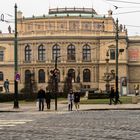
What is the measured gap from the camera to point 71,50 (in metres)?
145

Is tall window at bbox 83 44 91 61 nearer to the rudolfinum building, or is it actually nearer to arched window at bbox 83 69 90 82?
the rudolfinum building

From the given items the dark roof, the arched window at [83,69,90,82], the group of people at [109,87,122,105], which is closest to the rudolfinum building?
the arched window at [83,69,90,82]

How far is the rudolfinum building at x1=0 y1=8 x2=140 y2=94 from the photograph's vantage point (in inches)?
5620

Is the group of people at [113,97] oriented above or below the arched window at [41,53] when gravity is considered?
below

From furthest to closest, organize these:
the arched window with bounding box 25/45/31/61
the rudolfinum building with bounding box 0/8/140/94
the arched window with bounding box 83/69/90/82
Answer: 1. the arched window with bounding box 25/45/31/61
2. the arched window with bounding box 83/69/90/82
3. the rudolfinum building with bounding box 0/8/140/94

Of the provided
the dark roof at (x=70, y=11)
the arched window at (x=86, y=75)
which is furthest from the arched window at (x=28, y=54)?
the arched window at (x=86, y=75)

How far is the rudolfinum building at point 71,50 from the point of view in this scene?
143 m

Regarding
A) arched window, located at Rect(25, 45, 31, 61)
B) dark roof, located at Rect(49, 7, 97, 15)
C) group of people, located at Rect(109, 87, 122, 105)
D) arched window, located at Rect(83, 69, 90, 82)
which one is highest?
dark roof, located at Rect(49, 7, 97, 15)

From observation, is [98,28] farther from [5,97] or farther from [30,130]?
[30,130]

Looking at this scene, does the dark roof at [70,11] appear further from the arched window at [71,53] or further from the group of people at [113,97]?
the group of people at [113,97]

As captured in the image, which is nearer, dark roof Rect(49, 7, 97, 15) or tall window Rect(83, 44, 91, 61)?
tall window Rect(83, 44, 91, 61)

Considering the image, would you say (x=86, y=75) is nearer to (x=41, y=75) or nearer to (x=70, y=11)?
(x=41, y=75)

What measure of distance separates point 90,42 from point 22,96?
234 feet

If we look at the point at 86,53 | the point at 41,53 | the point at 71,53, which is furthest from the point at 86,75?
the point at 41,53
